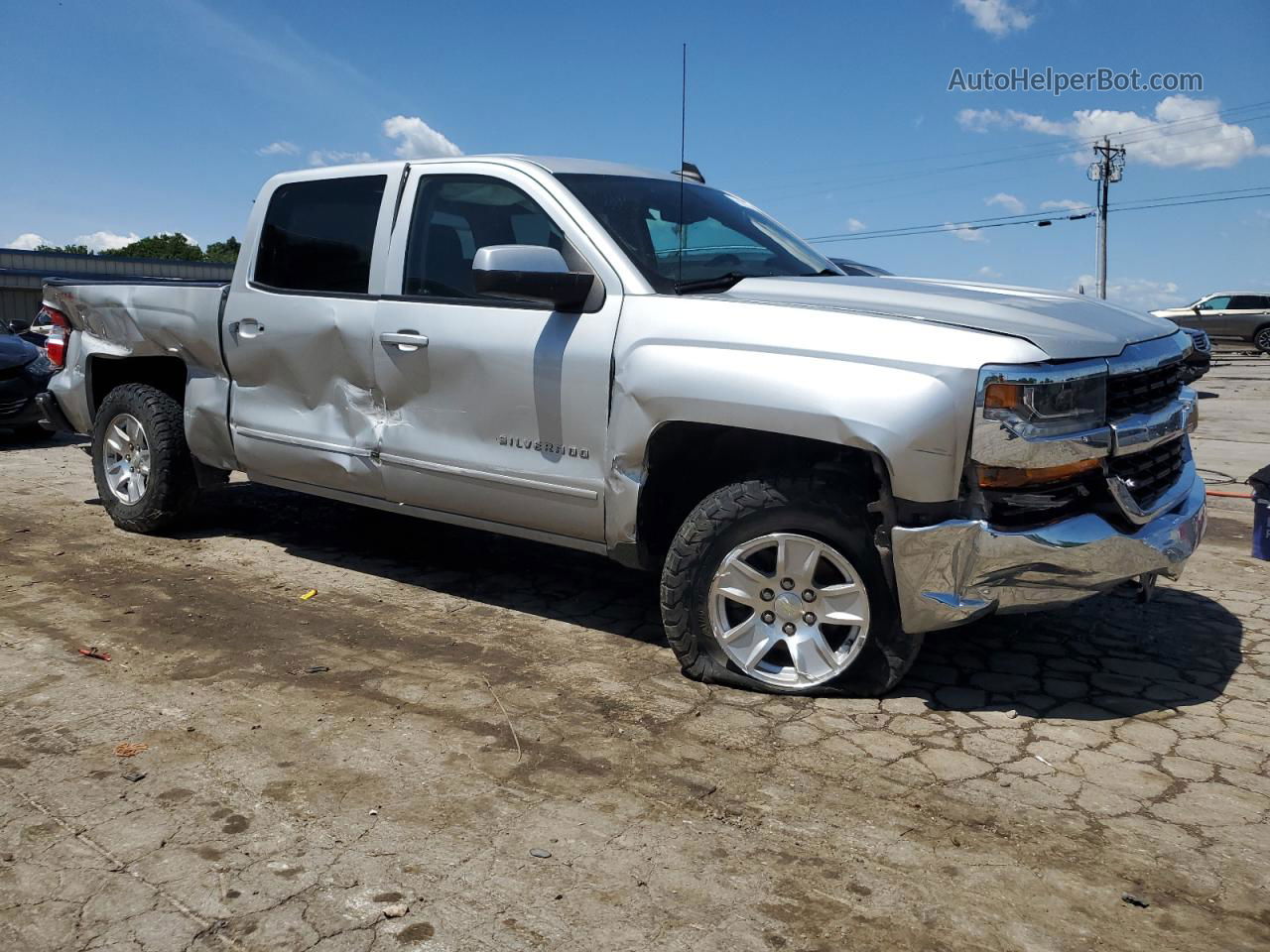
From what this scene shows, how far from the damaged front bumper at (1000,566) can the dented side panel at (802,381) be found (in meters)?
0.16

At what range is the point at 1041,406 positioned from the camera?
10.9 ft

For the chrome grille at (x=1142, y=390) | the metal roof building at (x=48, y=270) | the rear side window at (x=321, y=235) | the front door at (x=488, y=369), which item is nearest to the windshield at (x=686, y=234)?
the front door at (x=488, y=369)

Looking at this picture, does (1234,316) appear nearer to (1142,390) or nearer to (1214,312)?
(1214,312)

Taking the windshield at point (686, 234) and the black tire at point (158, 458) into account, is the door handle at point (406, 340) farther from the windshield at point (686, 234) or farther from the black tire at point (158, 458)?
the black tire at point (158, 458)

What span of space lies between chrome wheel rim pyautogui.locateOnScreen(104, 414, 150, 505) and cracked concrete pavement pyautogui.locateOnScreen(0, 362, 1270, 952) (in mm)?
1030

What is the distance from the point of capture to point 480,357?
14.6 ft

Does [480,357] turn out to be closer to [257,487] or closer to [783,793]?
[783,793]

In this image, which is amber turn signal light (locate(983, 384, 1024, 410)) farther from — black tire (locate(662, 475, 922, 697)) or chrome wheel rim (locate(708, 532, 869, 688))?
chrome wheel rim (locate(708, 532, 869, 688))

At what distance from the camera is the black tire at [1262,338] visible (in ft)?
96.6

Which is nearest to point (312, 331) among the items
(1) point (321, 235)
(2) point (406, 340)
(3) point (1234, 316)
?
(1) point (321, 235)

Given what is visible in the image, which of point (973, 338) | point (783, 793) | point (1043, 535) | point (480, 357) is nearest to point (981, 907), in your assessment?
point (783, 793)

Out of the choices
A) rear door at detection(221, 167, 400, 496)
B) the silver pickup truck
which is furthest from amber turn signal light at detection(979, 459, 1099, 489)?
rear door at detection(221, 167, 400, 496)

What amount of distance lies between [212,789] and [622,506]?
5.63 ft

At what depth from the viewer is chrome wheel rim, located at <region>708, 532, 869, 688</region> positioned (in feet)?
12.2
